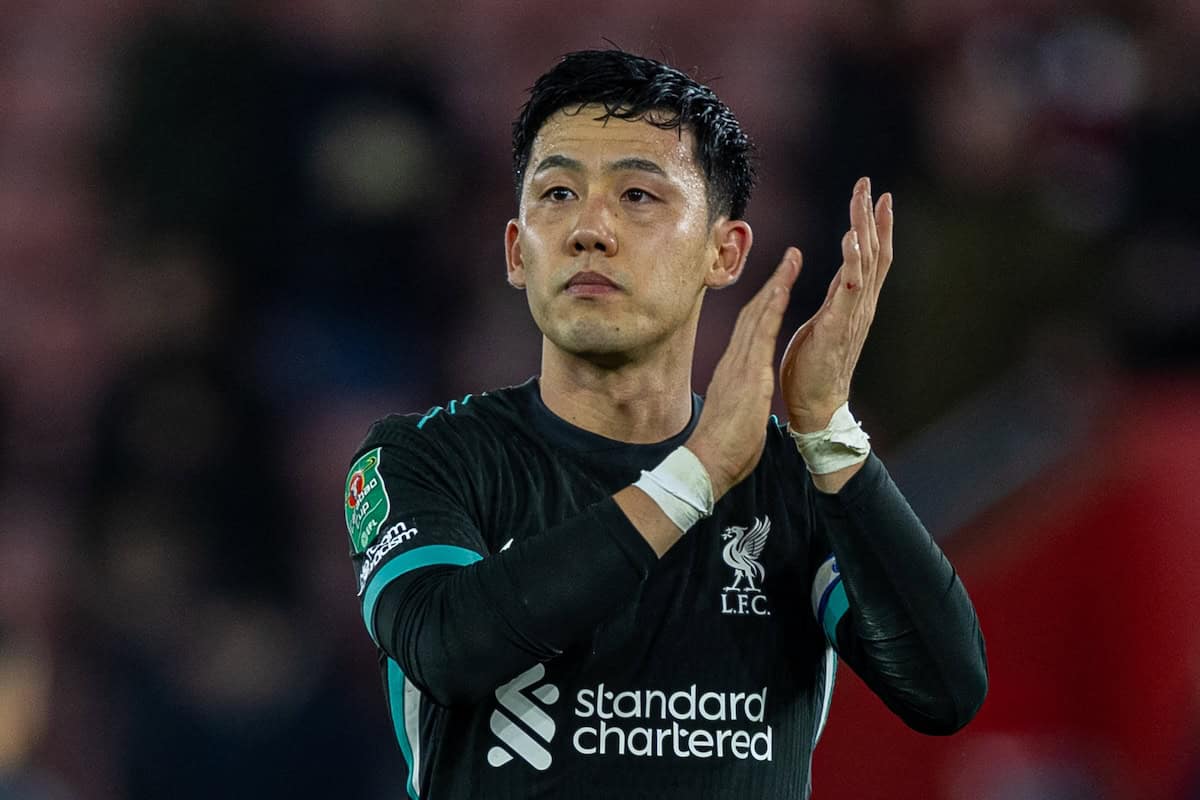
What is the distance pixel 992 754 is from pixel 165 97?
144 inches

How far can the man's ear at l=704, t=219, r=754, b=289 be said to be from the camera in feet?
9.14

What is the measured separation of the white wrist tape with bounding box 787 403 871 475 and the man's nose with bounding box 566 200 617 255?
468 millimetres

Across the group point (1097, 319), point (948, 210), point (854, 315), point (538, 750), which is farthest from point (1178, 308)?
point (538, 750)

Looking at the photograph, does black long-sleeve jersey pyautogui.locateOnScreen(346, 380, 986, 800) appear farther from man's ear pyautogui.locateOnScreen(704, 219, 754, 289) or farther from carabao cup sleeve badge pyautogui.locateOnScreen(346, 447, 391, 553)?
man's ear pyautogui.locateOnScreen(704, 219, 754, 289)

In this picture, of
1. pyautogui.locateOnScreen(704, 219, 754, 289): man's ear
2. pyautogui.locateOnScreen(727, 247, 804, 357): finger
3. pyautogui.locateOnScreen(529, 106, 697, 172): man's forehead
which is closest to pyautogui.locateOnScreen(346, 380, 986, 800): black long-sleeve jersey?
pyautogui.locateOnScreen(727, 247, 804, 357): finger

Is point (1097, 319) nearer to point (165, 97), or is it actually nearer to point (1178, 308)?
point (1178, 308)

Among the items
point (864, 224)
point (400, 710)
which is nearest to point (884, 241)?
point (864, 224)

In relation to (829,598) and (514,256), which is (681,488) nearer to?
(829,598)

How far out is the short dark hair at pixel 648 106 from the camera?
2.70m

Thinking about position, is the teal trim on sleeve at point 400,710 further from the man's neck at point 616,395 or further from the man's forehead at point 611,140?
the man's forehead at point 611,140

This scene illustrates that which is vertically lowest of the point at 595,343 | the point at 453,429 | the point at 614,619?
the point at 614,619

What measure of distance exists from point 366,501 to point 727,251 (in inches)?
33.1

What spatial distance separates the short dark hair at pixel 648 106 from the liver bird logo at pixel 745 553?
60 cm

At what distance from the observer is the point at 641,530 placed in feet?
7.11
